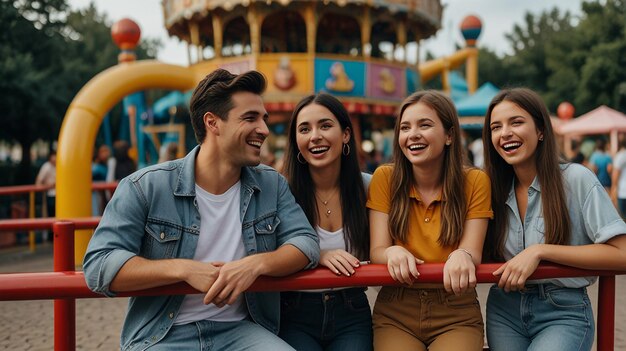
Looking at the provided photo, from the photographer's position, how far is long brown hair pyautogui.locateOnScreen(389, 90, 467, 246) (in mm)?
2389

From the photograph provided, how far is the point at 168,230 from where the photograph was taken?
2213 mm

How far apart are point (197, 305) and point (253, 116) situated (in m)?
0.80

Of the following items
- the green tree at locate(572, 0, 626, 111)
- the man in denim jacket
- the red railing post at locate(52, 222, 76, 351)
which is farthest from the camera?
the green tree at locate(572, 0, 626, 111)

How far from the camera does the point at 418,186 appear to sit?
2580 millimetres

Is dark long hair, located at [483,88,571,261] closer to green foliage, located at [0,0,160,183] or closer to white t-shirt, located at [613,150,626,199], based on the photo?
white t-shirt, located at [613,150,626,199]

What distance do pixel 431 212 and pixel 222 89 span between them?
1.03 m

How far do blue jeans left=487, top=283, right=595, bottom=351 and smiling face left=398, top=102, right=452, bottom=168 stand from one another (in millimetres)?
671

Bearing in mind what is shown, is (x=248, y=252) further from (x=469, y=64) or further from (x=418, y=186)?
(x=469, y=64)

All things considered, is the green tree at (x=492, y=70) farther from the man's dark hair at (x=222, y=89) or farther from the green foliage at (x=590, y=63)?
the man's dark hair at (x=222, y=89)

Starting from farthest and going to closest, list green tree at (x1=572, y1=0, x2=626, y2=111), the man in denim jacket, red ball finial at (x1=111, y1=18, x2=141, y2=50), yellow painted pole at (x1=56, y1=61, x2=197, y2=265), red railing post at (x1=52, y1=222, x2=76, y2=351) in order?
green tree at (x1=572, y1=0, x2=626, y2=111) < red ball finial at (x1=111, y1=18, x2=141, y2=50) < yellow painted pole at (x1=56, y1=61, x2=197, y2=265) < red railing post at (x1=52, y1=222, x2=76, y2=351) < the man in denim jacket

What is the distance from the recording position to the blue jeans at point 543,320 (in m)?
2.23

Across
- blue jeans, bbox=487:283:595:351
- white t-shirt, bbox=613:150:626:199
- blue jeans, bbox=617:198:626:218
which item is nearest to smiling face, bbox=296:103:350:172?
blue jeans, bbox=487:283:595:351

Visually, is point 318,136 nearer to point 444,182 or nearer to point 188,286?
point 444,182

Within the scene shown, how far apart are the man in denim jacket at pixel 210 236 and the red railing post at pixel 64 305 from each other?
20cm
